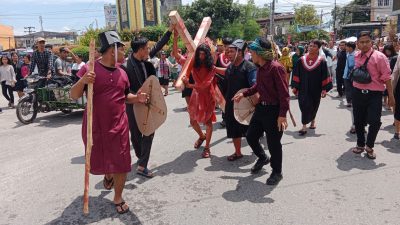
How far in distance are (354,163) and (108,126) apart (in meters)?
3.58

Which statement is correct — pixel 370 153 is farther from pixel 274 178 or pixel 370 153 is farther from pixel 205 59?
pixel 205 59

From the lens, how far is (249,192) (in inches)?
172

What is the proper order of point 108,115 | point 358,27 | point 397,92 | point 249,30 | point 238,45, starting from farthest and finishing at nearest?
point 249,30 → point 358,27 → point 397,92 → point 238,45 → point 108,115

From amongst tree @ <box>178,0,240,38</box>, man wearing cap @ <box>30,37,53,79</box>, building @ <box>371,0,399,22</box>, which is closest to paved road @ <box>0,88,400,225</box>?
man wearing cap @ <box>30,37,53,79</box>

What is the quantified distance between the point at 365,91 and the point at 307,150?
4.29 ft

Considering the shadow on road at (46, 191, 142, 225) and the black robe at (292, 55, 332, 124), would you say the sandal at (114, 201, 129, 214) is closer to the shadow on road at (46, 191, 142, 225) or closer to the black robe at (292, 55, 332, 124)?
the shadow on road at (46, 191, 142, 225)

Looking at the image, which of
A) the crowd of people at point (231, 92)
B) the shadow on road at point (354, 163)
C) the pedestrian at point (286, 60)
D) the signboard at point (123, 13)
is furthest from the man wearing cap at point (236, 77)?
the signboard at point (123, 13)

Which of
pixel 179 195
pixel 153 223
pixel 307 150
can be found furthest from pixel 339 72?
pixel 153 223

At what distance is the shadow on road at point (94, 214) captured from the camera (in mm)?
3703

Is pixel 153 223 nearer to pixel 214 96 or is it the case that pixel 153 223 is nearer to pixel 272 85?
pixel 272 85

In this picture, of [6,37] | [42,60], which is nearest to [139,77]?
[42,60]

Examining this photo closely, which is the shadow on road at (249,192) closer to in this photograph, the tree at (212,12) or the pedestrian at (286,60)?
the pedestrian at (286,60)

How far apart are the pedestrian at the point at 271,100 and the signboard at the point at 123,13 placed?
2421 inches

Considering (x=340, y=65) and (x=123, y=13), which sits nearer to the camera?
(x=340, y=65)
